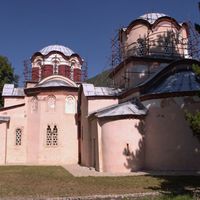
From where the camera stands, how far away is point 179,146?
1361cm

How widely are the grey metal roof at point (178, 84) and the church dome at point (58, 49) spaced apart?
462 inches

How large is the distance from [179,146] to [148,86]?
3630mm

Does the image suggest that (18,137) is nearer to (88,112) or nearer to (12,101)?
(12,101)

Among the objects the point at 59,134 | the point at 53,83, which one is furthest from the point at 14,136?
the point at 53,83

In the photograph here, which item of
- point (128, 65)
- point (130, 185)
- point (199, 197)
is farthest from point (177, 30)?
point (199, 197)

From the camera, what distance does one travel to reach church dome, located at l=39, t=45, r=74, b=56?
2517cm

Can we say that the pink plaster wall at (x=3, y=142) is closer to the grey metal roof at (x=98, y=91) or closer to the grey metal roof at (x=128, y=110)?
the grey metal roof at (x=98, y=91)

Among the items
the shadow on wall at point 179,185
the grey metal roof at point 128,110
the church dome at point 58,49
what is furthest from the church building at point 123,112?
the shadow on wall at point 179,185

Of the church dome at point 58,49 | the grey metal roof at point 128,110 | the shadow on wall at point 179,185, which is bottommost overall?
the shadow on wall at point 179,185

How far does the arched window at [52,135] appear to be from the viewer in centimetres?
1997

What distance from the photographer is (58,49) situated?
25.4 metres

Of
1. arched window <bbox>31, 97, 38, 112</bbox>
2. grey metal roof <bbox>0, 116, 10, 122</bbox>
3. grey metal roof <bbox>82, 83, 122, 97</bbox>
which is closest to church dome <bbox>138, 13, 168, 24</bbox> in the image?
grey metal roof <bbox>82, 83, 122, 97</bbox>

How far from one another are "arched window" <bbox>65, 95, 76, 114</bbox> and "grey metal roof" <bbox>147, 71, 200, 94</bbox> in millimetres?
6901

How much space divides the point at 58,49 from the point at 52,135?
8.47 metres
